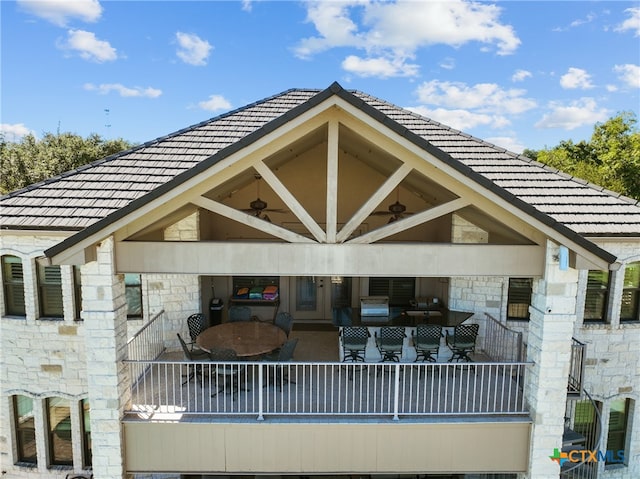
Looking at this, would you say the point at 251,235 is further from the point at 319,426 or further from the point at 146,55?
the point at 146,55

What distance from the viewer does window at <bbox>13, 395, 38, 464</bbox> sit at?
9.64 meters

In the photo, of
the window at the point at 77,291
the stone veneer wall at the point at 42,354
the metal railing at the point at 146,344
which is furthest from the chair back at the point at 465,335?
the window at the point at 77,291

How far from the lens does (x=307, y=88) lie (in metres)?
12.4

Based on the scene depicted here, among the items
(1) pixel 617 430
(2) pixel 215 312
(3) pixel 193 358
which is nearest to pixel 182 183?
(3) pixel 193 358

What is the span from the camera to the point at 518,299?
395 inches

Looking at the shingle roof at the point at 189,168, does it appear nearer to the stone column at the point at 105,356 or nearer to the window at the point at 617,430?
the stone column at the point at 105,356

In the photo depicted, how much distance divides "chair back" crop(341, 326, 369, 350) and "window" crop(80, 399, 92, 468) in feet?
20.9

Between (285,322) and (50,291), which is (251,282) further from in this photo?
(50,291)

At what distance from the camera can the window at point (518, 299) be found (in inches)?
392

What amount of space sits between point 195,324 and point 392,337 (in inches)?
186

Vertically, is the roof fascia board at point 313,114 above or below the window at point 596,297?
above

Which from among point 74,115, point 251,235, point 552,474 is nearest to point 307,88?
point 251,235

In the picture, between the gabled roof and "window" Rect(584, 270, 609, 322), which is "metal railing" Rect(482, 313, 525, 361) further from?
the gabled roof

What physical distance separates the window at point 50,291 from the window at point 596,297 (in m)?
12.5
